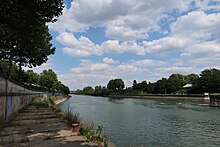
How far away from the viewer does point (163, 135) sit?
24.8 metres

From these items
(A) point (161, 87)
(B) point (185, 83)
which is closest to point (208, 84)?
(A) point (161, 87)

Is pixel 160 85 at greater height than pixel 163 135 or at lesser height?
greater

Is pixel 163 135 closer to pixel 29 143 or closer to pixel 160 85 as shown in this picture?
pixel 29 143

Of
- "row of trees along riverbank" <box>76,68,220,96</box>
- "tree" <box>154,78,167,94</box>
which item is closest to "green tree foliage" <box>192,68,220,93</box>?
"row of trees along riverbank" <box>76,68,220,96</box>

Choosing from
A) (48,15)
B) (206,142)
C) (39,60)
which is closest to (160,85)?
(39,60)

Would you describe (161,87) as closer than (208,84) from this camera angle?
No

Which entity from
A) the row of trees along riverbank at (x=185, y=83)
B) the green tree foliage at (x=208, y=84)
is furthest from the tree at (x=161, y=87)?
the green tree foliage at (x=208, y=84)

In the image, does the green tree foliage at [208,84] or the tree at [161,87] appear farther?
the tree at [161,87]

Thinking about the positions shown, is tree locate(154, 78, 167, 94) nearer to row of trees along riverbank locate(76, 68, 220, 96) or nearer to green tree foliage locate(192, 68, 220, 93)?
row of trees along riverbank locate(76, 68, 220, 96)

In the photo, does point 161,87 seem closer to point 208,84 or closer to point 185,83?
point 185,83

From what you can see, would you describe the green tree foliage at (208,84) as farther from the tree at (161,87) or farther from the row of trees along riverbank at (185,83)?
the tree at (161,87)

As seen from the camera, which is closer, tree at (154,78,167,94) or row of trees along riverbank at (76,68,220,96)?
row of trees along riverbank at (76,68,220,96)

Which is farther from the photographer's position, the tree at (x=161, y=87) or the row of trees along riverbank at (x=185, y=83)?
the tree at (x=161, y=87)

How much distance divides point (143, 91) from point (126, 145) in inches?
6483
